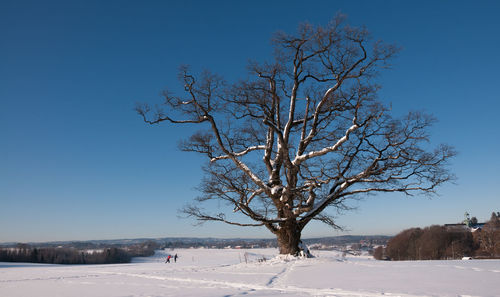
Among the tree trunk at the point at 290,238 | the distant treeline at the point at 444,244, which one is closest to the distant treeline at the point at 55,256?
the distant treeline at the point at 444,244

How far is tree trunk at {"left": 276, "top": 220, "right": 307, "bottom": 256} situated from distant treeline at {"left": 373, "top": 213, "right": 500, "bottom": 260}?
2253 inches

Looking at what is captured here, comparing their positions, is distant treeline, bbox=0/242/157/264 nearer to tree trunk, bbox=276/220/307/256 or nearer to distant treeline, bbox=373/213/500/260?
distant treeline, bbox=373/213/500/260

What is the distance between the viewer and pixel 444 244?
2606 inches

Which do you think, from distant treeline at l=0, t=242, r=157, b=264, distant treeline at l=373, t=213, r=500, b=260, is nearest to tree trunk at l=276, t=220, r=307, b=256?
distant treeline at l=373, t=213, r=500, b=260

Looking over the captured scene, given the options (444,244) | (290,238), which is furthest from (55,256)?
(444,244)

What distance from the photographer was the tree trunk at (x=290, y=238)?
12578 millimetres

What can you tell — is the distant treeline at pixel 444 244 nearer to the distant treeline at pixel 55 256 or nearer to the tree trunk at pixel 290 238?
the tree trunk at pixel 290 238

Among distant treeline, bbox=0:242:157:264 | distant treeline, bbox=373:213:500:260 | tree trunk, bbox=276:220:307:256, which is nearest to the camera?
tree trunk, bbox=276:220:307:256

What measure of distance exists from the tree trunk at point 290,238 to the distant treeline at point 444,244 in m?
57.2

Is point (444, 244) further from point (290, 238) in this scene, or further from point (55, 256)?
point (55, 256)

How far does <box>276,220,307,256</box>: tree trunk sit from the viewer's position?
12578 millimetres

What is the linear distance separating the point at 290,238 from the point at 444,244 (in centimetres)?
6771

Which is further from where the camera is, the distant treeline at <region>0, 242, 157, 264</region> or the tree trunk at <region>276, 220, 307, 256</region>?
the distant treeline at <region>0, 242, 157, 264</region>

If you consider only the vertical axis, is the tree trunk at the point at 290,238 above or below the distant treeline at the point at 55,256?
above
